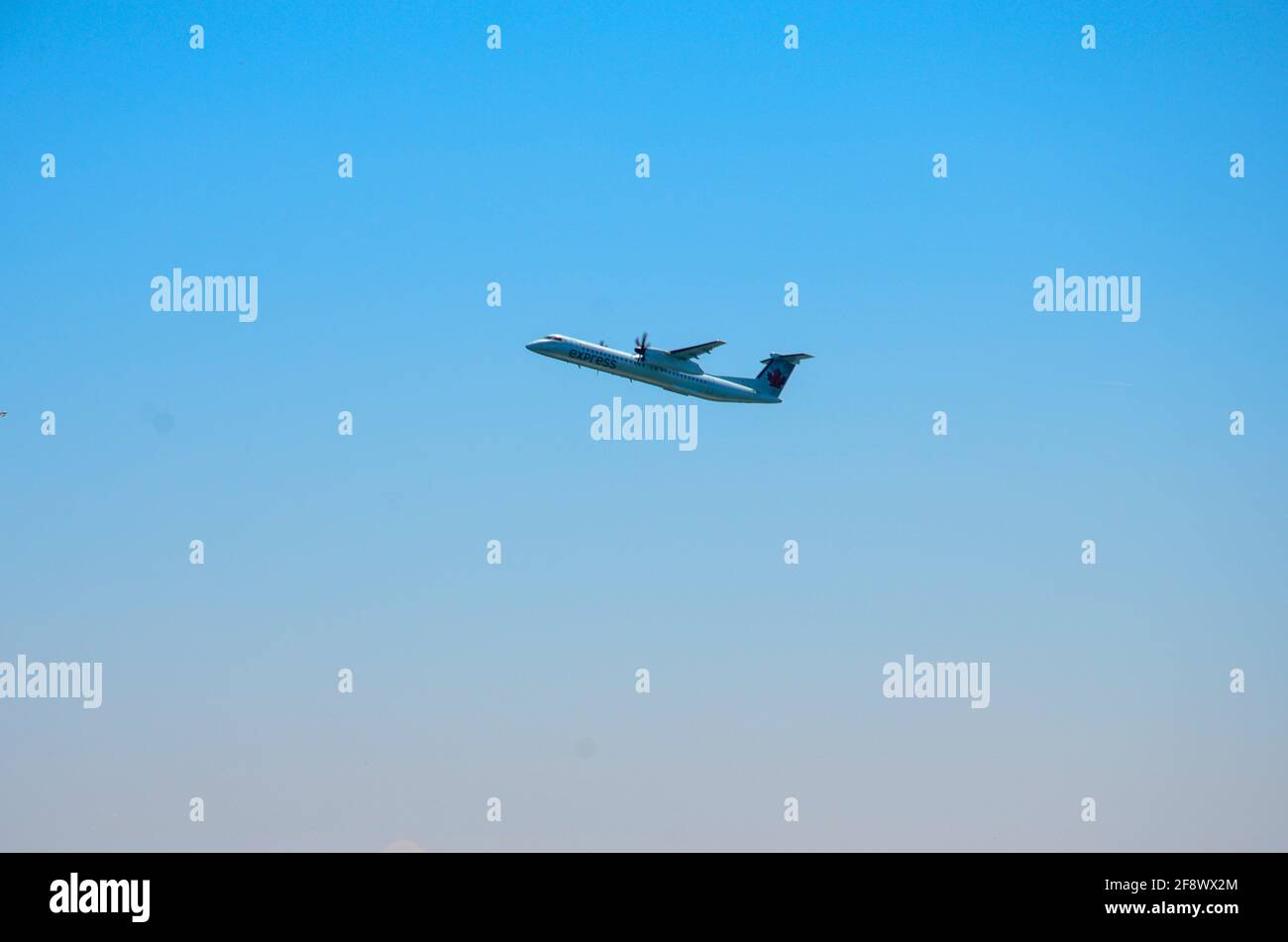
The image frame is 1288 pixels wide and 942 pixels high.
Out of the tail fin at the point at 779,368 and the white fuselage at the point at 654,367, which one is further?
the tail fin at the point at 779,368

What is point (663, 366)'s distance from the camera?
6452 inches

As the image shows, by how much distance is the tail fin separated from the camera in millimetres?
179125

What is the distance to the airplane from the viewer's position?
159750mm

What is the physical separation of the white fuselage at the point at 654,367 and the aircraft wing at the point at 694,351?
1.17ft

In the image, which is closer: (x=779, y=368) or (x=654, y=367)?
(x=654, y=367)

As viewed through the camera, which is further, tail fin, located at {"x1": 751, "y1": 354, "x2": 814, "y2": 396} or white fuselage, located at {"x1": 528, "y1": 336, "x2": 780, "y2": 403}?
tail fin, located at {"x1": 751, "y1": 354, "x2": 814, "y2": 396}

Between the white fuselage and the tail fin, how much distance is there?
287 inches

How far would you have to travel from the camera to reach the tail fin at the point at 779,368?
179 meters

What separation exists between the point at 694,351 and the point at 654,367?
14.2ft
